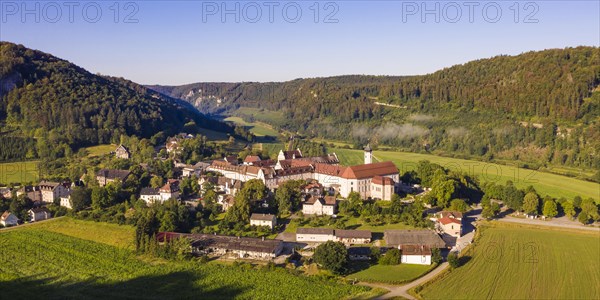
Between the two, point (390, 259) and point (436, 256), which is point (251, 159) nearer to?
point (390, 259)

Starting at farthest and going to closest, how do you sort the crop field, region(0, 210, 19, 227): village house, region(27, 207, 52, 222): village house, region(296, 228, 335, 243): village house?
region(27, 207, 52, 222): village house, region(0, 210, 19, 227): village house, region(296, 228, 335, 243): village house, the crop field

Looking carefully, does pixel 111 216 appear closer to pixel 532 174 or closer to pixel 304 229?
pixel 304 229

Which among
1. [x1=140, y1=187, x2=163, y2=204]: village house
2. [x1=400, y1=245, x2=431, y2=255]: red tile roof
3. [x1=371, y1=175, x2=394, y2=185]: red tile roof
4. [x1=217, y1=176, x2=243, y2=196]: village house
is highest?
[x1=371, y1=175, x2=394, y2=185]: red tile roof

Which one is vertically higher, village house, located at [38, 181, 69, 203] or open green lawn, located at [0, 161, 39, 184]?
open green lawn, located at [0, 161, 39, 184]

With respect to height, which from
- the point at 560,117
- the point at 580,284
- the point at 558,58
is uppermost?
the point at 558,58

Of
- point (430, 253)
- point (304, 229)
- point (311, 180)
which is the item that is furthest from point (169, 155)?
point (430, 253)

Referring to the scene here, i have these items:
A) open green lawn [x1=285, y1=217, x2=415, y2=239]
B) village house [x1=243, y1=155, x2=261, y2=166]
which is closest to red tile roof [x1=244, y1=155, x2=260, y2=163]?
village house [x1=243, y1=155, x2=261, y2=166]

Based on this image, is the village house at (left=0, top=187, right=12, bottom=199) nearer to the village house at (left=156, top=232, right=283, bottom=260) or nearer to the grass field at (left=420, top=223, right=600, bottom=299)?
the village house at (left=156, top=232, right=283, bottom=260)
